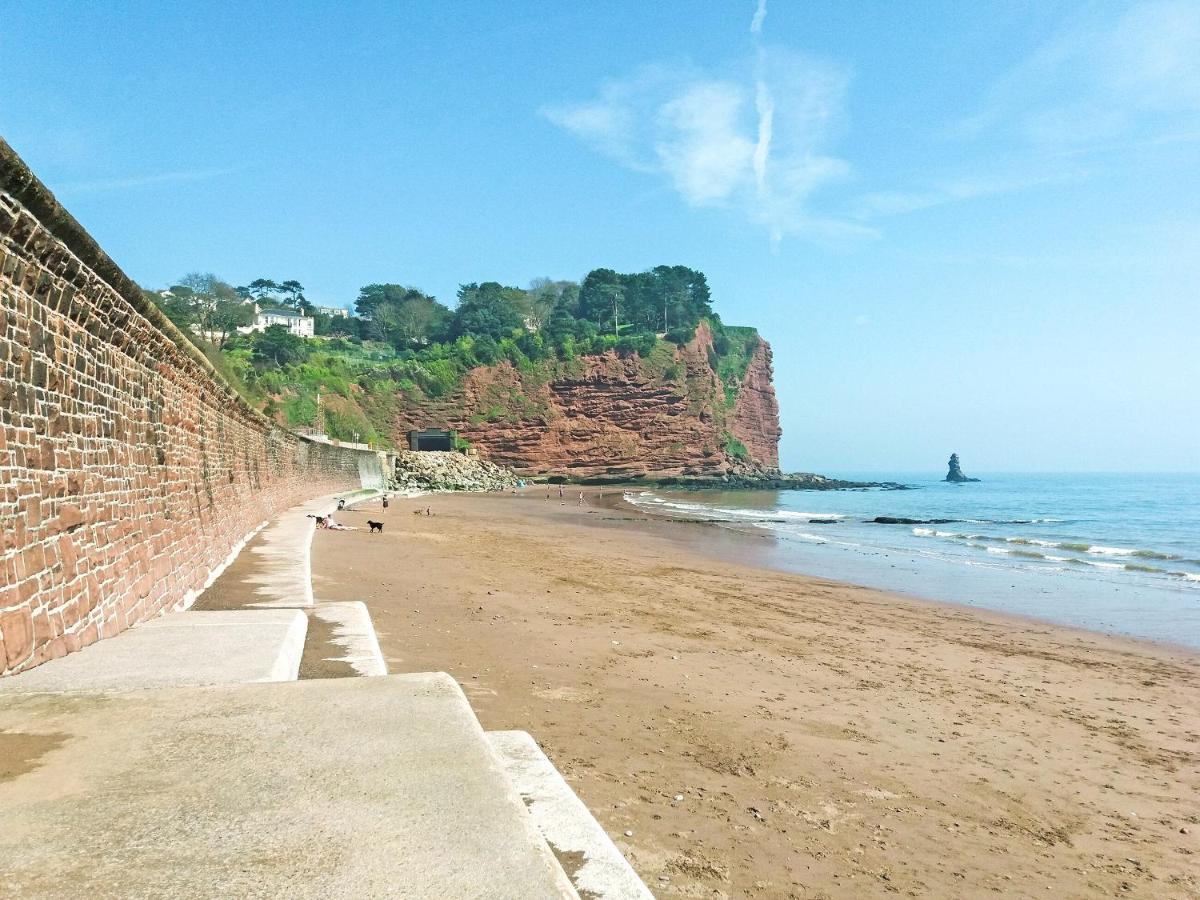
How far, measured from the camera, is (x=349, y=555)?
1535 cm

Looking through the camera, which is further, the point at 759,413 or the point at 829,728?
the point at 759,413

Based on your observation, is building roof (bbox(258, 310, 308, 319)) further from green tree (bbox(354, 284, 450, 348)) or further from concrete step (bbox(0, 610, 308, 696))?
concrete step (bbox(0, 610, 308, 696))

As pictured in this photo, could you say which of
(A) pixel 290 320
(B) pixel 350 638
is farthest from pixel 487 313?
(B) pixel 350 638

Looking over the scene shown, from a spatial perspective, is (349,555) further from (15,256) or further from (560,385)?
(560,385)

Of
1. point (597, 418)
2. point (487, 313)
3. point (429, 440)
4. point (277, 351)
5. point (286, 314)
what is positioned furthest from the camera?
point (286, 314)

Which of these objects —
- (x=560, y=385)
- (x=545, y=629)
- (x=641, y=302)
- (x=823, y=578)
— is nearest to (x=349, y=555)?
(x=545, y=629)

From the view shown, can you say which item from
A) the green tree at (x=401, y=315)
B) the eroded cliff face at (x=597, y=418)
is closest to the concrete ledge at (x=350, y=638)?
the eroded cliff face at (x=597, y=418)

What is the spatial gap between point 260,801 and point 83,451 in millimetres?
4204

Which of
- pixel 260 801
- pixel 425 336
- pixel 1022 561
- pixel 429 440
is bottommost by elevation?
pixel 1022 561

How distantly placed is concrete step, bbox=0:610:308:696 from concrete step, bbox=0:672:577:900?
0.39 m

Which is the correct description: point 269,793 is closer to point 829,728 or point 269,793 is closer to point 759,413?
point 829,728

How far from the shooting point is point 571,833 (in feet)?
11.1

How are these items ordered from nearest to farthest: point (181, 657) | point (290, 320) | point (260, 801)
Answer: point (260, 801)
point (181, 657)
point (290, 320)

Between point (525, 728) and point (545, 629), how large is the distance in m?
3.89
